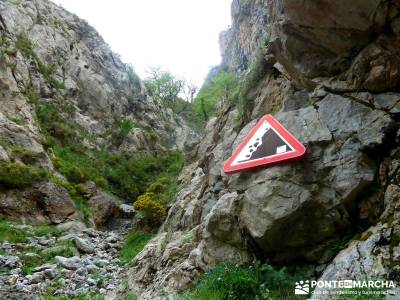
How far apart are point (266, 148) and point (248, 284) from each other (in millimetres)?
2244

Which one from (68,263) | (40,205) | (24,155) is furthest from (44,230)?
(24,155)

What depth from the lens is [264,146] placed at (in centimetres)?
662

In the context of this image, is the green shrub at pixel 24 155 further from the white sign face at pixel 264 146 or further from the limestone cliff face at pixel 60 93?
the white sign face at pixel 264 146

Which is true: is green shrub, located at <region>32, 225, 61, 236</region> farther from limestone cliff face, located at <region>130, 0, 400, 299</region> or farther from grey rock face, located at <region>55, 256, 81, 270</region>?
limestone cliff face, located at <region>130, 0, 400, 299</region>

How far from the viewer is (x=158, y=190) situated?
2236 centimetres

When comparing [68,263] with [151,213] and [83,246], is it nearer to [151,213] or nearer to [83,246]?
[83,246]

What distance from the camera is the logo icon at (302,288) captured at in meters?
5.26

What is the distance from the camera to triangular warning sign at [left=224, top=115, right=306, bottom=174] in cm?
614

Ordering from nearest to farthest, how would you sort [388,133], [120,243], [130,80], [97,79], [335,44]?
[388,133], [335,44], [120,243], [97,79], [130,80]

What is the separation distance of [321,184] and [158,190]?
56.2 ft

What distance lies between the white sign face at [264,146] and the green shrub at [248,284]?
177cm

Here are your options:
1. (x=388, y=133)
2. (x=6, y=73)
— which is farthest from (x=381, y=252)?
(x=6, y=73)

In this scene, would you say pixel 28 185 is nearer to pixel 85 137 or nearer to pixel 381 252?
pixel 85 137

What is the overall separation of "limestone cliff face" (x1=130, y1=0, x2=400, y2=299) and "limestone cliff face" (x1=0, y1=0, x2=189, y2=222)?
1177 centimetres
